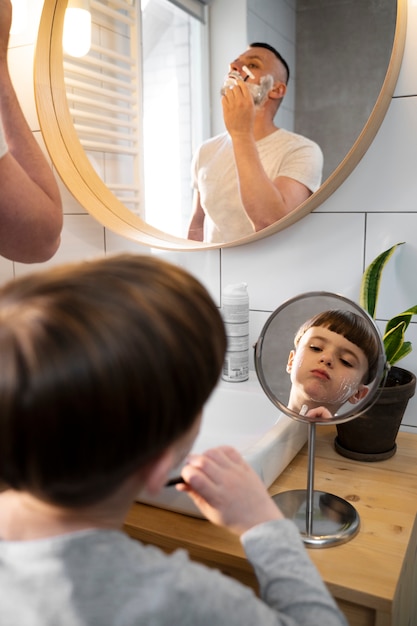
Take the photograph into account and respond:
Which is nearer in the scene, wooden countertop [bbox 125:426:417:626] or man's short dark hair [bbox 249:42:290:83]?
wooden countertop [bbox 125:426:417:626]

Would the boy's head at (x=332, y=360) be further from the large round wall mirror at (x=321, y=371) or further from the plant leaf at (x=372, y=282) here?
the plant leaf at (x=372, y=282)

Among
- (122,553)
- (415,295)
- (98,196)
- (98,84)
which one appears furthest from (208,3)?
(122,553)

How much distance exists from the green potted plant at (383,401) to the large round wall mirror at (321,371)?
130mm

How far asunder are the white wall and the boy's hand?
0.52 metres

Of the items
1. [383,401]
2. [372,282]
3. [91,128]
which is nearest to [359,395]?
[383,401]

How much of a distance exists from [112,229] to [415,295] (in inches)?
23.7

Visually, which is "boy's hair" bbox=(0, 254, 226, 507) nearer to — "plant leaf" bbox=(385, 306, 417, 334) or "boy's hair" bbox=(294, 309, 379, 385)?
"boy's hair" bbox=(294, 309, 379, 385)

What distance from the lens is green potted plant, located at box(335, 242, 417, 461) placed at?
0.86 metres

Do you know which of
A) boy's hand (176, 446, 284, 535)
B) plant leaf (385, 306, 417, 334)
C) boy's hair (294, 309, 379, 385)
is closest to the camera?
boy's hand (176, 446, 284, 535)

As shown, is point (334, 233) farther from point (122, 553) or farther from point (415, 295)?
point (122, 553)

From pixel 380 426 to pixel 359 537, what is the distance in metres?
0.21

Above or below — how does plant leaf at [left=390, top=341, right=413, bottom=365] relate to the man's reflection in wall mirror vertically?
below

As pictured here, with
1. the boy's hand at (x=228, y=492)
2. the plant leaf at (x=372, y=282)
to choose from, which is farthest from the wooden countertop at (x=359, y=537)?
the plant leaf at (x=372, y=282)

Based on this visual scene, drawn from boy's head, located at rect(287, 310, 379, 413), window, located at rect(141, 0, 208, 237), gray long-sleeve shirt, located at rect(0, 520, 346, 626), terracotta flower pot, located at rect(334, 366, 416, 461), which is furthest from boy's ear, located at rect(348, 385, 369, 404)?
window, located at rect(141, 0, 208, 237)
